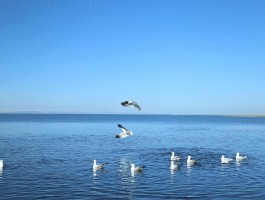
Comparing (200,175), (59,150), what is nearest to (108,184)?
(200,175)

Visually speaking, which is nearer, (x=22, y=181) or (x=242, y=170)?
(x=22, y=181)

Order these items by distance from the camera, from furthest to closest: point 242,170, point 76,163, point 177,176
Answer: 1. point 76,163
2. point 242,170
3. point 177,176

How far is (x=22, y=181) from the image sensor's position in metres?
26.7

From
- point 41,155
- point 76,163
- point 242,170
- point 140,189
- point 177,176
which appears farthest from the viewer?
point 41,155

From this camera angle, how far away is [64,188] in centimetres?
2489

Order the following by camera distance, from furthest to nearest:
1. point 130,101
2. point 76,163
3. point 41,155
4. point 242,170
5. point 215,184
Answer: point 41,155 → point 76,163 → point 242,170 → point 215,184 → point 130,101

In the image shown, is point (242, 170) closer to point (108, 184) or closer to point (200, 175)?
point (200, 175)

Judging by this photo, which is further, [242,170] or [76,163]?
[76,163]

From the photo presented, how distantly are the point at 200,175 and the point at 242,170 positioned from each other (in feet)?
17.1

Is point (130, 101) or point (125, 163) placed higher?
point (130, 101)

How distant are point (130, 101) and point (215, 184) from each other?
12.7 meters


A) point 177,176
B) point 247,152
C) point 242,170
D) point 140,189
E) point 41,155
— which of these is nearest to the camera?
point 140,189

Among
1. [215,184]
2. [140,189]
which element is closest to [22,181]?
[140,189]

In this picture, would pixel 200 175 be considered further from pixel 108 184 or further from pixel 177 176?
pixel 108 184
